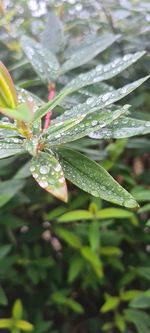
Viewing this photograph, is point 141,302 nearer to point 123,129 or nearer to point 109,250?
point 109,250

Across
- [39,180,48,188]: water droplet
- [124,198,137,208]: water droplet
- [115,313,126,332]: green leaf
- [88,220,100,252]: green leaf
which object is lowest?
[115,313,126,332]: green leaf

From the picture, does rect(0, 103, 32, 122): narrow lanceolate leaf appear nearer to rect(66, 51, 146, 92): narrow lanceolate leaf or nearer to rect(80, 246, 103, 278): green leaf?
rect(66, 51, 146, 92): narrow lanceolate leaf

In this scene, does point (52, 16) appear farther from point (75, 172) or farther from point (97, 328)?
point (97, 328)

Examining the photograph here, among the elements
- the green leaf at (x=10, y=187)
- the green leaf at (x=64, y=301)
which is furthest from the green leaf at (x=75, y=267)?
the green leaf at (x=10, y=187)

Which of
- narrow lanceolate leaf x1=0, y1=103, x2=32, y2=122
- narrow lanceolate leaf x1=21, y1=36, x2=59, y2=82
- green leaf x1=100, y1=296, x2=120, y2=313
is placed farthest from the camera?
green leaf x1=100, y1=296, x2=120, y2=313

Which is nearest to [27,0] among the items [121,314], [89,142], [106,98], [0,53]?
[0,53]

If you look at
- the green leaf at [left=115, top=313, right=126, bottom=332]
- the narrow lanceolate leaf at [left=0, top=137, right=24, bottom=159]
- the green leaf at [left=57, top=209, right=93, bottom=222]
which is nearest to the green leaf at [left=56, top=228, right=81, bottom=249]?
the green leaf at [left=57, top=209, right=93, bottom=222]
